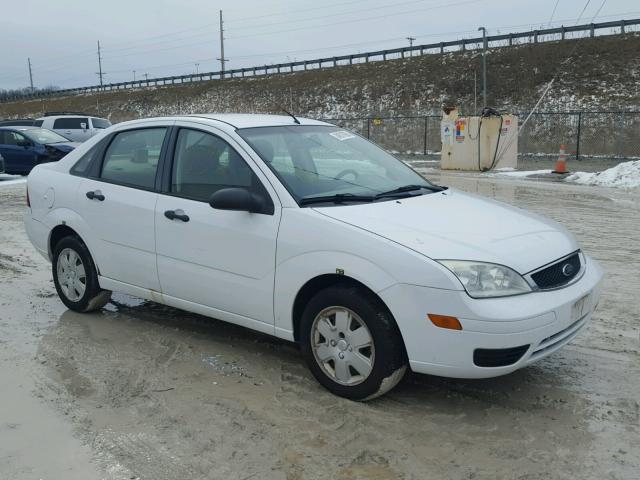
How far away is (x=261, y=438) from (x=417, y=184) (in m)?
2.28

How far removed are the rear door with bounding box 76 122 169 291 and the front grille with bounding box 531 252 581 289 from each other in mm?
2746

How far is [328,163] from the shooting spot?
4.62 meters

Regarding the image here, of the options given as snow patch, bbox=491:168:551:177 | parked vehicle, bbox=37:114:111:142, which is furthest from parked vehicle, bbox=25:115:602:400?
parked vehicle, bbox=37:114:111:142

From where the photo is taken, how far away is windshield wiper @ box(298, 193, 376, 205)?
13.4ft

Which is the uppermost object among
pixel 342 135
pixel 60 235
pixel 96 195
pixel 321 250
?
pixel 342 135

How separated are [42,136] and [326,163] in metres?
16.8

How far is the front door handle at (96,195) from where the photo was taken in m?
5.18

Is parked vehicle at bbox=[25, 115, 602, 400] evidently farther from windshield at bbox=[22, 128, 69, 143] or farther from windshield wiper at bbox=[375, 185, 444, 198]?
windshield at bbox=[22, 128, 69, 143]

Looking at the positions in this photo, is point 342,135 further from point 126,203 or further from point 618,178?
point 618,178

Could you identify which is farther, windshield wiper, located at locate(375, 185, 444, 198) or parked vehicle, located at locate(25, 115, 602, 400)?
windshield wiper, located at locate(375, 185, 444, 198)

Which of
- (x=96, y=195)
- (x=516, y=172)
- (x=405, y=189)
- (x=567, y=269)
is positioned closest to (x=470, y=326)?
(x=567, y=269)

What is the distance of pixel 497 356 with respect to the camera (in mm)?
3453

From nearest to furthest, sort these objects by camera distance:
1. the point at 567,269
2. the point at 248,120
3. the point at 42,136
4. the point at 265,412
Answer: the point at 265,412
the point at 567,269
the point at 248,120
the point at 42,136

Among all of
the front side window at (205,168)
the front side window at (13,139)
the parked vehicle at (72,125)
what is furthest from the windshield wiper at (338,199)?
the parked vehicle at (72,125)
